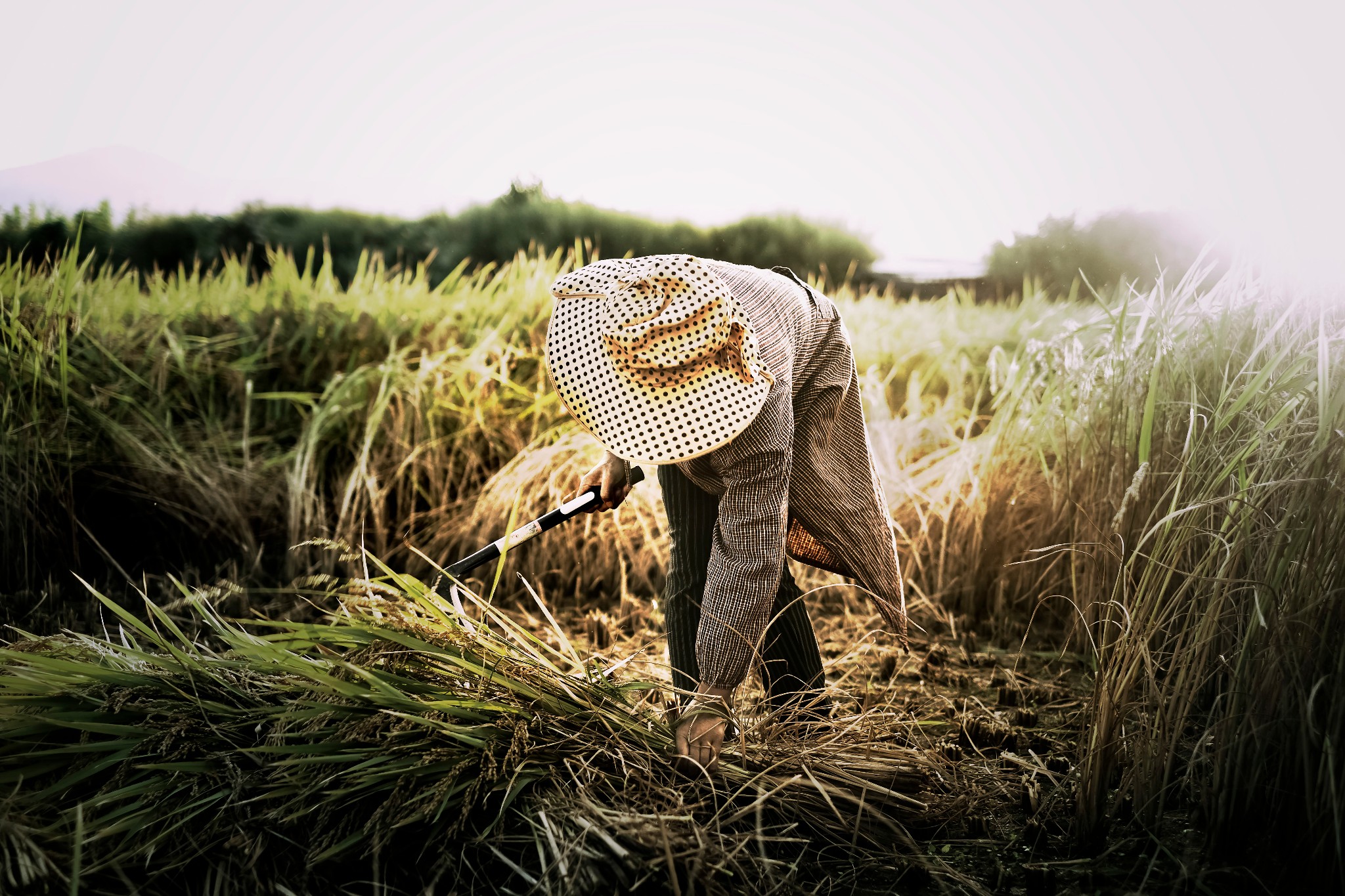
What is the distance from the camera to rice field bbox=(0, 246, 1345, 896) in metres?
1.22

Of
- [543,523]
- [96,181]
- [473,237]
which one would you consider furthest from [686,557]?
[473,237]

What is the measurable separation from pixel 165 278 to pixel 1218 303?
4549mm

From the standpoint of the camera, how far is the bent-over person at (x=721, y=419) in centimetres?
124

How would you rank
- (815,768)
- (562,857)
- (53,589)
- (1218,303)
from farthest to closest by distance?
(53,589) → (1218,303) → (815,768) → (562,857)

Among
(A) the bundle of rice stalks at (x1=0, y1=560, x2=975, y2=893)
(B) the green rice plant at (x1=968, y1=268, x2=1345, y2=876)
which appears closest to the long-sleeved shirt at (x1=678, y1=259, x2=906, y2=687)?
(A) the bundle of rice stalks at (x1=0, y1=560, x2=975, y2=893)

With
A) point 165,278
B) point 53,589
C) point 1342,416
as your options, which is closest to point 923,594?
point 1342,416

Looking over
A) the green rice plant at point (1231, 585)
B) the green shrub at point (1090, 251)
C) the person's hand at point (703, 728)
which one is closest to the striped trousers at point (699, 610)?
the person's hand at point (703, 728)

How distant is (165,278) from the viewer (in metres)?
4.46

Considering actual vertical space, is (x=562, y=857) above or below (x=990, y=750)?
above

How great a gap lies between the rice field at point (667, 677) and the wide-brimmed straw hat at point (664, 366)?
1.53ft

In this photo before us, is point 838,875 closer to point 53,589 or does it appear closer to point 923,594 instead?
point 923,594

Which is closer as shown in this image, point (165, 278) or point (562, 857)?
point (562, 857)

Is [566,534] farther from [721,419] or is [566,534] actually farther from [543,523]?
[721,419]

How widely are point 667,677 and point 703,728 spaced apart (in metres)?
0.61
